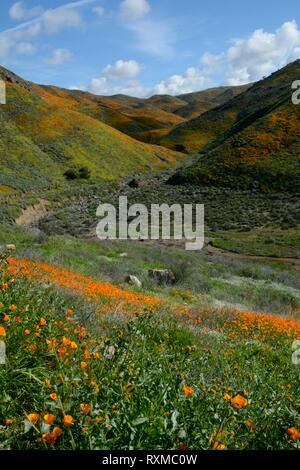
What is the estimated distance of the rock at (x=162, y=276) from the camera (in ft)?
52.0

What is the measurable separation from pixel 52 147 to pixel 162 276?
168 feet

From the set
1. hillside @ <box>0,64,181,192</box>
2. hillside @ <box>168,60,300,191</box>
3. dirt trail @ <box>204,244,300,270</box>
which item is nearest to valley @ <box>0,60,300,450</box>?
dirt trail @ <box>204,244,300,270</box>

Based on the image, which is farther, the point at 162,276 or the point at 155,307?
the point at 162,276

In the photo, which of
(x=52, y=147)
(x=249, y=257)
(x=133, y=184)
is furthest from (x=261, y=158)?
(x=52, y=147)

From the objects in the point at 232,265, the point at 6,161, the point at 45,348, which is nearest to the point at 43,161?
the point at 6,161

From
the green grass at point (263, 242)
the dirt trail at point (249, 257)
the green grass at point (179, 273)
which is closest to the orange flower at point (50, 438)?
the green grass at point (179, 273)

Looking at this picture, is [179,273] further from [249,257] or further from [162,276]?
[249,257]

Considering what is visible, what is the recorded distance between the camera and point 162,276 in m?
16.1

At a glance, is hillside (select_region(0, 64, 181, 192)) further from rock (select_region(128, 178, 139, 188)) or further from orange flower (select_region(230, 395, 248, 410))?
orange flower (select_region(230, 395, 248, 410))

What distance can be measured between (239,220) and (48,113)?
148 feet

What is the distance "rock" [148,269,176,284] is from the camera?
15.8 meters

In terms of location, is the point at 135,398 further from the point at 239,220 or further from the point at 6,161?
the point at 6,161

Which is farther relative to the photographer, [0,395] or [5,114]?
[5,114]

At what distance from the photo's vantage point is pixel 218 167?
177 ft
